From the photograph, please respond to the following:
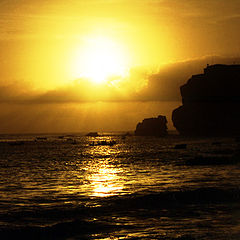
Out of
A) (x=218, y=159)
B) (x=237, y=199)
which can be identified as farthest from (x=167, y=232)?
(x=218, y=159)

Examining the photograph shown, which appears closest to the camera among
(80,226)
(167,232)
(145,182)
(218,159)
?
(167,232)

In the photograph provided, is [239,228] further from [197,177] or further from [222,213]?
[197,177]

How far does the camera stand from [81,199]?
120ft

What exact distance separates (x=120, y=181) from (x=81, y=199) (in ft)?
46.2

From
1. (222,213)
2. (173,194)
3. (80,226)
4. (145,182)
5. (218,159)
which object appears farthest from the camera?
(218,159)

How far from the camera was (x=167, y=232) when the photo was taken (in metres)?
24.4

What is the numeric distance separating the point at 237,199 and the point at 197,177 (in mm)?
16133

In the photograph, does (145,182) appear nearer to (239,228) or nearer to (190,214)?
(190,214)

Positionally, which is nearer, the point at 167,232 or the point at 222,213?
the point at 167,232

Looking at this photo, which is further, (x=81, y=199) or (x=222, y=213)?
(x=81, y=199)

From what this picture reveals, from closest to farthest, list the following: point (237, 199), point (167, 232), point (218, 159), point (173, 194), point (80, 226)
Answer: point (167, 232), point (80, 226), point (237, 199), point (173, 194), point (218, 159)

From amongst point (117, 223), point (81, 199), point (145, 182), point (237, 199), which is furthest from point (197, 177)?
point (117, 223)

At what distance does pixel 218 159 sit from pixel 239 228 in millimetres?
47308

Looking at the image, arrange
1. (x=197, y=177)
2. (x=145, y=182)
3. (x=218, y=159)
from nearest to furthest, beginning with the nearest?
(x=145, y=182) < (x=197, y=177) < (x=218, y=159)
